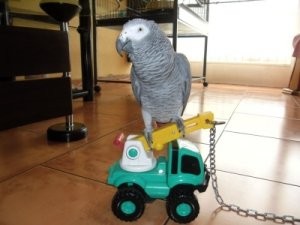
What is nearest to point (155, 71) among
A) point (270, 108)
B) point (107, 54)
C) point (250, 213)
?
point (250, 213)

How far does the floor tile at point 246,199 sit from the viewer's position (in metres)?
0.48

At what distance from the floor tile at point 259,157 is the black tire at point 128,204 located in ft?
1.04

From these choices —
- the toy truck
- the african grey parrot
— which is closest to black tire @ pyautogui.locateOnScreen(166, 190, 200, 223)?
the toy truck

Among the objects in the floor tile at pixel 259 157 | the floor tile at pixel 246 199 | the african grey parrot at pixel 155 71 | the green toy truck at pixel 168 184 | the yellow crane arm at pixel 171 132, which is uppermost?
the african grey parrot at pixel 155 71

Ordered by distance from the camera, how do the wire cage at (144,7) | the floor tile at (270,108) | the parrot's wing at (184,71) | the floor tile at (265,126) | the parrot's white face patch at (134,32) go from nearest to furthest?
the parrot's white face patch at (134,32) < the parrot's wing at (184,71) < the floor tile at (265,126) < the floor tile at (270,108) < the wire cage at (144,7)

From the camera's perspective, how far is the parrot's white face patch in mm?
403

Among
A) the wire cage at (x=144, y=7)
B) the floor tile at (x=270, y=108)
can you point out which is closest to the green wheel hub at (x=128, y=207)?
the floor tile at (x=270, y=108)

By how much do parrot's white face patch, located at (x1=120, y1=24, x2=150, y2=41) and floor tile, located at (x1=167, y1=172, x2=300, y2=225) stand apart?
1.08ft

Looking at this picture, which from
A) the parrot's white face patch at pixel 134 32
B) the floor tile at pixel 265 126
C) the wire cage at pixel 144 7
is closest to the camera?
the parrot's white face patch at pixel 134 32

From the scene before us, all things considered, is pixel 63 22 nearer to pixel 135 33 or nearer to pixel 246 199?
pixel 135 33

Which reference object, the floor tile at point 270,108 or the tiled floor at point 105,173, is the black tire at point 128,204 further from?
the floor tile at point 270,108

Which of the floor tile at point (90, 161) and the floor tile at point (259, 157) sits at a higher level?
the floor tile at point (90, 161)

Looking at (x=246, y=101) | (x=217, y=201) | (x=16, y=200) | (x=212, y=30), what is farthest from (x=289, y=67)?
(x=16, y=200)

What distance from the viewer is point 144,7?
1.86 metres
